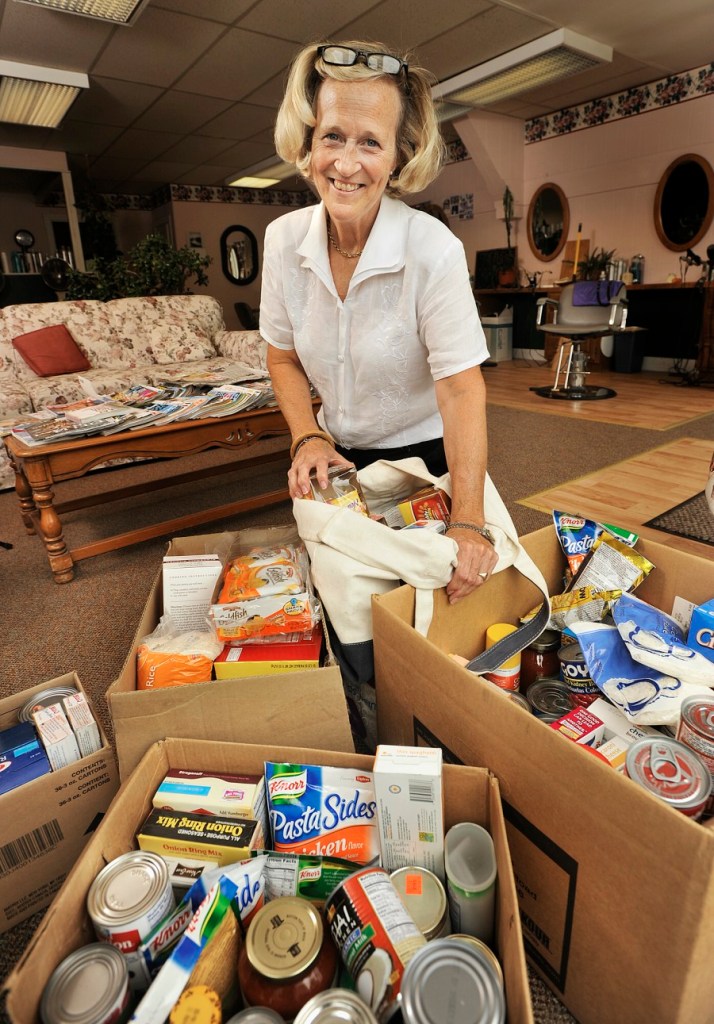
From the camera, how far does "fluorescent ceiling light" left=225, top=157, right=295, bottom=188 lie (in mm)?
7212

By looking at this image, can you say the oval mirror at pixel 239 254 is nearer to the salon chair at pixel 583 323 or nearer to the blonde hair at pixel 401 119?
the salon chair at pixel 583 323

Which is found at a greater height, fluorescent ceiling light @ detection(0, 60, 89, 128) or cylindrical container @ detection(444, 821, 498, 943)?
fluorescent ceiling light @ detection(0, 60, 89, 128)

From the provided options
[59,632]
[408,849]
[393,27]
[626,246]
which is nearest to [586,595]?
[408,849]

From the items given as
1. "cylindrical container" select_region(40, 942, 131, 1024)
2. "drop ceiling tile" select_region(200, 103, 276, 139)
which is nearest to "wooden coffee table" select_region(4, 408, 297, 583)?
"cylindrical container" select_region(40, 942, 131, 1024)

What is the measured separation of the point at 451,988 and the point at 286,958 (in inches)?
5.9

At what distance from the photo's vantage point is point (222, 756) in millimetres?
747

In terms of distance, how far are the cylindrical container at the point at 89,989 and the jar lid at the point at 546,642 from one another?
2.23ft

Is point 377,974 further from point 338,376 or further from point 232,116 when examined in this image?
point 232,116

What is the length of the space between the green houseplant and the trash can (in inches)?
159

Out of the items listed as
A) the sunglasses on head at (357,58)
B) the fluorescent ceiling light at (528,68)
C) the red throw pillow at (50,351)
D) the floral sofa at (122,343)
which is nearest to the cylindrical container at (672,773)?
the sunglasses on head at (357,58)

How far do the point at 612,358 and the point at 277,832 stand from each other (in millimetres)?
6207

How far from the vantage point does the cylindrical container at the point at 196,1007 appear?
0.46m

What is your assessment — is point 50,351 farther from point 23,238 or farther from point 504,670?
point 23,238

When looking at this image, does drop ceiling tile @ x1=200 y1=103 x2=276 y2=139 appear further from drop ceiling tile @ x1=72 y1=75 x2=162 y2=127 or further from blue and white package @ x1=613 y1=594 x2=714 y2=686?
blue and white package @ x1=613 y1=594 x2=714 y2=686
